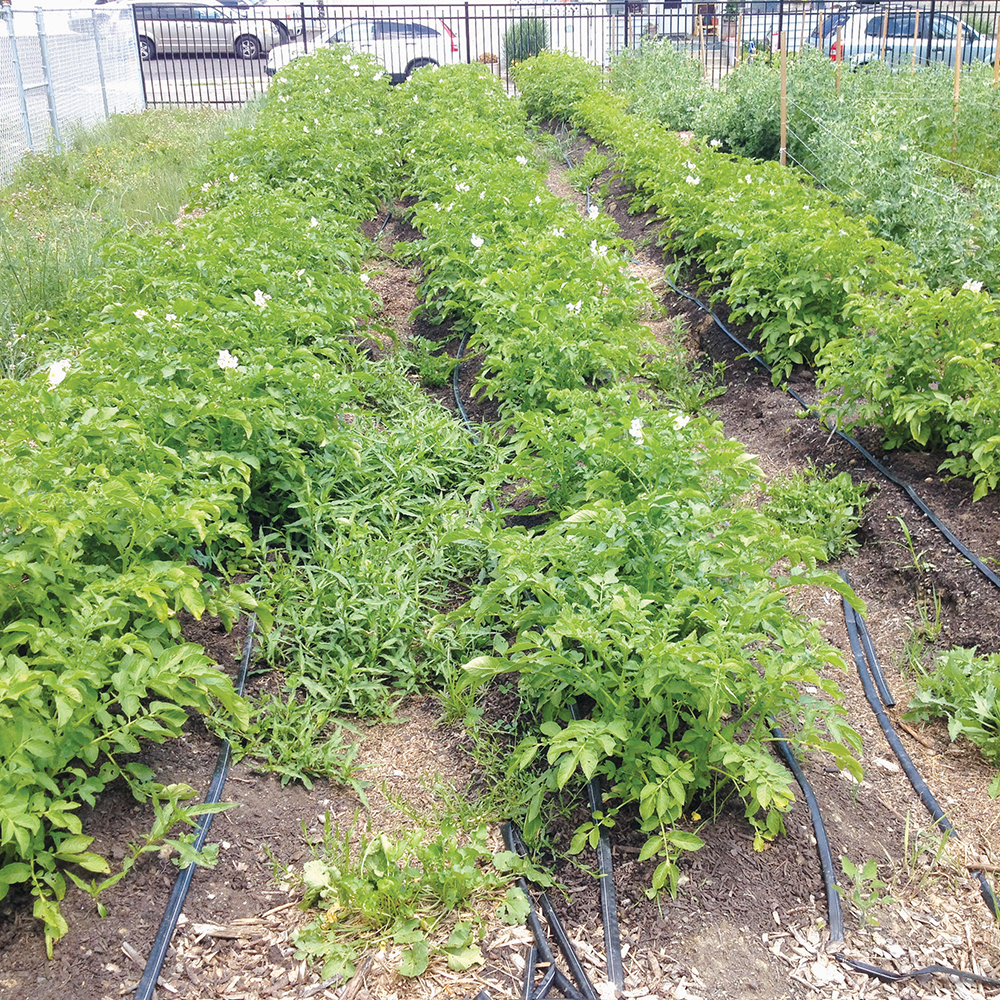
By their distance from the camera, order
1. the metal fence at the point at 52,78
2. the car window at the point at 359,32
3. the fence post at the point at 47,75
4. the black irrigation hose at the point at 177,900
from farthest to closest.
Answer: the car window at the point at 359,32 → the fence post at the point at 47,75 → the metal fence at the point at 52,78 → the black irrigation hose at the point at 177,900

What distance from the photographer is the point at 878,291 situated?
5332 mm

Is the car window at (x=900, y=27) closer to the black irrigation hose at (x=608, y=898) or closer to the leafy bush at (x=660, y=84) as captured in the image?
the leafy bush at (x=660, y=84)

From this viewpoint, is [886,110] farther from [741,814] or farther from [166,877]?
[166,877]

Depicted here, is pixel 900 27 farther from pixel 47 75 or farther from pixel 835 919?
pixel 835 919

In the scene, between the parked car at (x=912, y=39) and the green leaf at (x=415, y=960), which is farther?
the parked car at (x=912, y=39)

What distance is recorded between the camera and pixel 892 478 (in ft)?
15.3

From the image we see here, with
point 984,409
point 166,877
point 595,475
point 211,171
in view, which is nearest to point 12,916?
point 166,877

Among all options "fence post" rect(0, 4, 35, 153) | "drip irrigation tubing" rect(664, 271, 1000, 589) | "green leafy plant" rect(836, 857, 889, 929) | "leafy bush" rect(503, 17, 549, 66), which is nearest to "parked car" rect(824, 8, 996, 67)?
"leafy bush" rect(503, 17, 549, 66)

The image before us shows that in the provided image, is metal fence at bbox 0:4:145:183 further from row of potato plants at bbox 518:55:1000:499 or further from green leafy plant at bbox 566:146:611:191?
row of potato plants at bbox 518:55:1000:499

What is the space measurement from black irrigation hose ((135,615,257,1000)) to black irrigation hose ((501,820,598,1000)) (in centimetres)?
91

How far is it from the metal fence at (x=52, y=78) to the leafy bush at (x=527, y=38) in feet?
32.8

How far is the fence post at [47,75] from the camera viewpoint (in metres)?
12.5

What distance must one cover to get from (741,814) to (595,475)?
1.32 m

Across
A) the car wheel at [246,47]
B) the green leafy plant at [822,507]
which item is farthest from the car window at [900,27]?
the green leafy plant at [822,507]
